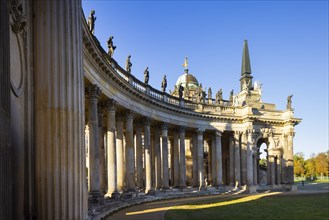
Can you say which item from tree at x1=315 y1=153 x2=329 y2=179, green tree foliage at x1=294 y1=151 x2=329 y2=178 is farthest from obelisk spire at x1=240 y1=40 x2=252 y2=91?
tree at x1=315 y1=153 x2=329 y2=179

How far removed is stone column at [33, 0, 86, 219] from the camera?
41.3 ft

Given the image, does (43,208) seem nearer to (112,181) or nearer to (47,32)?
(47,32)

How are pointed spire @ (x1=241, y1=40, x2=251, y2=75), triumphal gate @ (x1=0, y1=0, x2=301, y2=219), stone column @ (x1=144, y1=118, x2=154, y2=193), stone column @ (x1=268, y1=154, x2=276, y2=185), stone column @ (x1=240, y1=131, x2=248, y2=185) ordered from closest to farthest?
triumphal gate @ (x1=0, y1=0, x2=301, y2=219) → stone column @ (x1=144, y1=118, x2=154, y2=193) → stone column @ (x1=240, y1=131, x2=248, y2=185) → stone column @ (x1=268, y1=154, x2=276, y2=185) → pointed spire @ (x1=241, y1=40, x2=251, y2=75)

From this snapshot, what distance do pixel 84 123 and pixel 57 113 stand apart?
2174 millimetres

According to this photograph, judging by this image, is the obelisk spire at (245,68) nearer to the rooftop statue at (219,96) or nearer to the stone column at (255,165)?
the rooftop statue at (219,96)

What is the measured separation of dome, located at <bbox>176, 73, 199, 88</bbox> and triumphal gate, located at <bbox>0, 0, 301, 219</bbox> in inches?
812

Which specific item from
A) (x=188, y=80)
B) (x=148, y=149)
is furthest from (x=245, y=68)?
(x=148, y=149)

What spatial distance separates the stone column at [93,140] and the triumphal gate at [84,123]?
0.10 metres

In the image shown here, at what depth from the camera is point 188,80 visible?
106 metres

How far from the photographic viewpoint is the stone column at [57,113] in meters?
12.6

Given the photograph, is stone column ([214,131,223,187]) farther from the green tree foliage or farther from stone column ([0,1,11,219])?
the green tree foliage

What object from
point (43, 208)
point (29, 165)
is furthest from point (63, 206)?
point (29, 165)

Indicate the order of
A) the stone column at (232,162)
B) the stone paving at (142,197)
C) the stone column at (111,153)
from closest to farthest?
the stone paving at (142,197), the stone column at (111,153), the stone column at (232,162)

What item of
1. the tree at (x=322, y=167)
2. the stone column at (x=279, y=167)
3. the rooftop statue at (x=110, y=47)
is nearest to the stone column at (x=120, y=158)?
the rooftop statue at (x=110, y=47)
